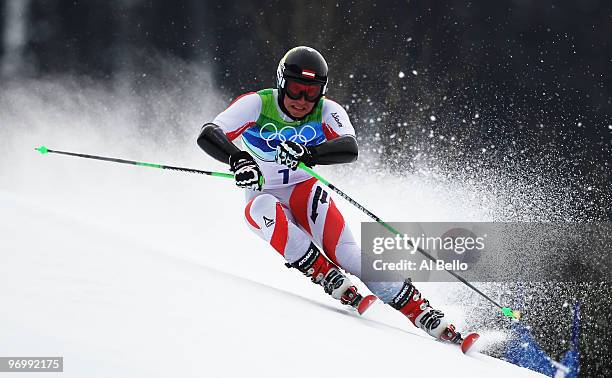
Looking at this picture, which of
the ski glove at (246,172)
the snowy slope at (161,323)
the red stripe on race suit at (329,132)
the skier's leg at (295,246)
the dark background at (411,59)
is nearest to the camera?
the snowy slope at (161,323)

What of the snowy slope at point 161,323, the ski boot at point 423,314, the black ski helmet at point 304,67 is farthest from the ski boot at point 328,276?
the black ski helmet at point 304,67

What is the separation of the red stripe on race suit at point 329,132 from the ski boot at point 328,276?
1.88 feet

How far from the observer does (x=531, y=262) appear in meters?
8.01

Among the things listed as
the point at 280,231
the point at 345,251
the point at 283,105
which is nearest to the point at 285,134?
the point at 283,105

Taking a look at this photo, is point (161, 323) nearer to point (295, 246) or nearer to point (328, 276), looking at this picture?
point (295, 246)

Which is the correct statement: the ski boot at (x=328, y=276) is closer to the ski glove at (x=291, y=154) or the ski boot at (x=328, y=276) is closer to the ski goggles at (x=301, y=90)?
the ski glove at (x=291, y=154)

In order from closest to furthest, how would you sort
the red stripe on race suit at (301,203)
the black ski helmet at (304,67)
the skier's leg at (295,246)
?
the black ski helmet at (304,67), the skier's leg at (295,246), the red stripe on race suit at (301,203)

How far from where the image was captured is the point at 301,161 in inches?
115

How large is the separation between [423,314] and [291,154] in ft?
3.62

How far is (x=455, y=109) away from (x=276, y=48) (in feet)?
7.78

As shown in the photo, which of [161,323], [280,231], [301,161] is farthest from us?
[280,231]

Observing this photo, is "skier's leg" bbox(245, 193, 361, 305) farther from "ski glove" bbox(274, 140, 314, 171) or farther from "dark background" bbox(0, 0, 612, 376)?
"dark background" bbox(0, 0, 612, 376)

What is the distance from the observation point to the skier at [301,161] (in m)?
2.94

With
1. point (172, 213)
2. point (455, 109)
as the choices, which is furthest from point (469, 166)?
point (172, 213)
